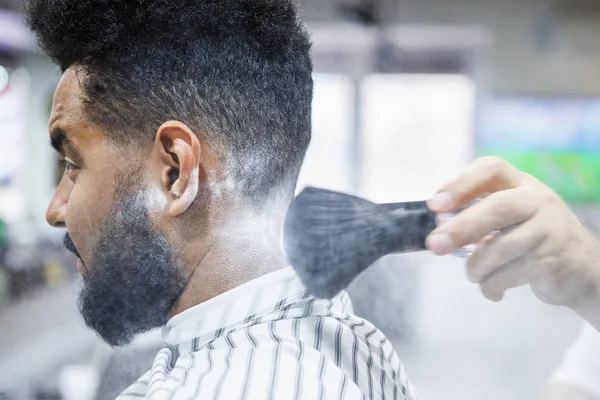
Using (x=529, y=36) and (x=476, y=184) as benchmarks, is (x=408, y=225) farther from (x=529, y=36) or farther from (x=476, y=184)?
(x=529, y=36)

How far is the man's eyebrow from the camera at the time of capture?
2.35 ft

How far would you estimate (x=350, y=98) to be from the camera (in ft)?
2.82

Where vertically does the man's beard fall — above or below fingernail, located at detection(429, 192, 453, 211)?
below

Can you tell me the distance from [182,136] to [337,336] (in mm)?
293

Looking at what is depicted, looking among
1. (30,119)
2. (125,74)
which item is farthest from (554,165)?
(30,119)

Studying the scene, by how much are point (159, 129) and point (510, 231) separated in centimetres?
39

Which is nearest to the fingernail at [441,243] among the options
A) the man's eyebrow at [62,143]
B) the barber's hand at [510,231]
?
the barber's hand at [510,231]

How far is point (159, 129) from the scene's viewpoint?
70 centimetres

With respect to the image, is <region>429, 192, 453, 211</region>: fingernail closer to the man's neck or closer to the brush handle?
the brush handle

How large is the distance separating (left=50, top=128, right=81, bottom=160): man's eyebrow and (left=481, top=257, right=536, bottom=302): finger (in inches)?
18.6

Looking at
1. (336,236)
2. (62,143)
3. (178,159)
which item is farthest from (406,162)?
(62,143)

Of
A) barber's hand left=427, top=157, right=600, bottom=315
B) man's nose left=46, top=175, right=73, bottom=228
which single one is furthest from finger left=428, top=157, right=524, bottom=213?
man's nose left=46, top=175, right=73, bottom=228

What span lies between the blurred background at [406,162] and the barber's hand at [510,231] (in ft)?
0.50

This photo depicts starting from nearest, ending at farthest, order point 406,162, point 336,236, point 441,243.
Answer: point 441,243
point 336,236
point 406,162
